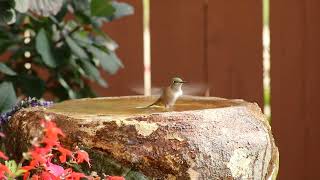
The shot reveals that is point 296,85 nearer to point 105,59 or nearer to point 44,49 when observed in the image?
point 105,59

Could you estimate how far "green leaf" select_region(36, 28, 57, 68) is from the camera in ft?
9.23

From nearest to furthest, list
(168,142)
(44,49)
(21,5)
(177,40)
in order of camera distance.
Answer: (168,142), (21,5), (44,49), (177,40)

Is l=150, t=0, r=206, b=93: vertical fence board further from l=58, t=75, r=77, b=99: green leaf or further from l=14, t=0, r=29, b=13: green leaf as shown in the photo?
l=14, t=0, r=29, b=13: green leaf

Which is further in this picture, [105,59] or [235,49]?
[235,49]

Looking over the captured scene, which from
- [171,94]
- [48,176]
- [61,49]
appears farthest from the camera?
[61,49]

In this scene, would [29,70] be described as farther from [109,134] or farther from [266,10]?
[109,134]

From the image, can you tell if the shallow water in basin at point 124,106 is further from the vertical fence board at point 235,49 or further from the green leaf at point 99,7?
the vertical fence board at point 235,49

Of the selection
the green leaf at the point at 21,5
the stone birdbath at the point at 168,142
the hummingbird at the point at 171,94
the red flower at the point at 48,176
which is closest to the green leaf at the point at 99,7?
the green leaf at the point at 21,5

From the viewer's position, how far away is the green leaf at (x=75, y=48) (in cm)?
289

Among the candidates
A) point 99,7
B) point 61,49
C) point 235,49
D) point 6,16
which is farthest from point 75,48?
point 235,49

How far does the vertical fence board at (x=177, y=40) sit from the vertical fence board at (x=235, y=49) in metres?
0.05

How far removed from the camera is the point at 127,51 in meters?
3.38

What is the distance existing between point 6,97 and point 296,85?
1.25 m

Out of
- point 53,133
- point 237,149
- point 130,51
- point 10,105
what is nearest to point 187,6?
point 130,51
